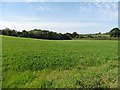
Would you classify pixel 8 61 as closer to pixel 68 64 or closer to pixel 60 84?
pixel 68 64

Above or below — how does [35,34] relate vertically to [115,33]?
below

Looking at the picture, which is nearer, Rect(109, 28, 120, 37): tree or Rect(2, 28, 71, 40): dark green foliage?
Rect(2, 28, 71, 40): dark green foliage

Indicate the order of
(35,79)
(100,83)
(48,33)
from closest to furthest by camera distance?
(100,83), (35,79), (48,33)

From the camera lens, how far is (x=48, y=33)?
112 m

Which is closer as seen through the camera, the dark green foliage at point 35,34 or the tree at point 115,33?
the dark green foliage at point 35,34

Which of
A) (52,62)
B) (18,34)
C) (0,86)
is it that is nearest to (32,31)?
(18,34)

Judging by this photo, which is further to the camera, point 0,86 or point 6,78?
point 6,78

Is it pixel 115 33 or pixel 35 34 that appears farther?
pixel 115 33

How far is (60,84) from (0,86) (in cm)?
436

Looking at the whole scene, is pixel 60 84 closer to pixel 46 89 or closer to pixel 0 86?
pixel 46 89

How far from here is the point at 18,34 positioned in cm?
11225

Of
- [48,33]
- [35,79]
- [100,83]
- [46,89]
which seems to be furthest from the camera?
[48,33]

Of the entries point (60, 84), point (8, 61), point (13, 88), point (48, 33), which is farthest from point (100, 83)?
point (48, 33)

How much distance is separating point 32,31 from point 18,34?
6.73m
